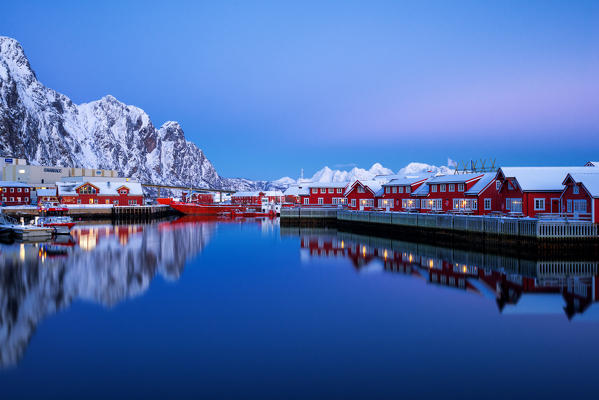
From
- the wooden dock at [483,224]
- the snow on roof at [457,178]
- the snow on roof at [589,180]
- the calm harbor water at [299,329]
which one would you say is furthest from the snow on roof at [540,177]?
the calm harbor water at [299,329]

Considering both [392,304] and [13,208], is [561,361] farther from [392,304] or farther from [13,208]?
[13,208]

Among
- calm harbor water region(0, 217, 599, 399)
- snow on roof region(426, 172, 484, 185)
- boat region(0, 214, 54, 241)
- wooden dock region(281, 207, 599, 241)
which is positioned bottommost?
calm harbor water region(0, 217, 599, 399)

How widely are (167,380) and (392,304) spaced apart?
12102 millimetres

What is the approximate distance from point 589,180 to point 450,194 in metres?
20.8

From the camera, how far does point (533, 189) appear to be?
4025 centimetres

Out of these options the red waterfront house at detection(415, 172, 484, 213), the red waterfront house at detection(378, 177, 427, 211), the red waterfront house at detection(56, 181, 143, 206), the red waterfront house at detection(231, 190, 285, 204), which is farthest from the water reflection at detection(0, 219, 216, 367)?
the red waterfront house at detection(231, 190, 285, 204)

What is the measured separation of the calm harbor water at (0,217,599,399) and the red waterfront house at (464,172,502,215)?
52.5ft

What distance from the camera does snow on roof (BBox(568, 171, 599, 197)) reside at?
3412 cm

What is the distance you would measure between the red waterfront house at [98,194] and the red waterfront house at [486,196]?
74.8 meters

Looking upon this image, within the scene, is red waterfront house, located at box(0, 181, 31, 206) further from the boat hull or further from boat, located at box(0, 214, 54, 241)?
boat, located at box(0, 214, 54, 241)

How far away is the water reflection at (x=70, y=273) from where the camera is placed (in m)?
18.5

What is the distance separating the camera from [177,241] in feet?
166

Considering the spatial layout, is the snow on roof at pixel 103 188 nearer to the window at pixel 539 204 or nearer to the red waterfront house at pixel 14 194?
the red waterfront house at pixel 14 194

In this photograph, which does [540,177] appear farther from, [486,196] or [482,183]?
[482,183]
